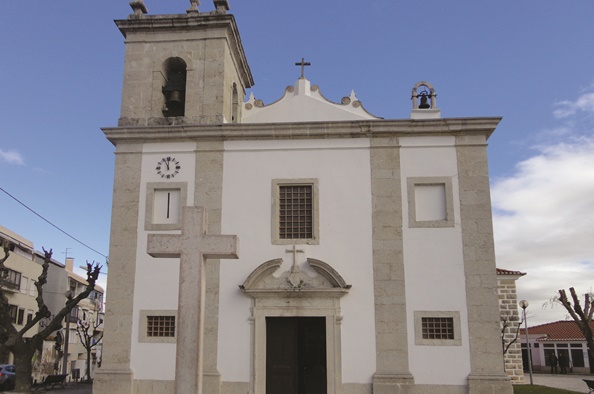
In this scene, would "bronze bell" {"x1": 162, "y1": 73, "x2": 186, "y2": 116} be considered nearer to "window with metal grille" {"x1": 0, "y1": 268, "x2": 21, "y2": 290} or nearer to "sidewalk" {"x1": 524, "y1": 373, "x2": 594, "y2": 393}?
"sidewalk" {"x1": 524, "y1": 373, "x2": 594, "y2": 393}

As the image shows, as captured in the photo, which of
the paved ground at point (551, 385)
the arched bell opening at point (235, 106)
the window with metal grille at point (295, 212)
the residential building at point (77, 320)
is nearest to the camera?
the window with metal grille at point (295, 212)

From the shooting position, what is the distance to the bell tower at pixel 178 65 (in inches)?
541

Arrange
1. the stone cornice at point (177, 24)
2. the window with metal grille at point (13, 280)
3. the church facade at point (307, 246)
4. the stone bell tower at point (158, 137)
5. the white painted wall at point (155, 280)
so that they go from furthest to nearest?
the window with metal grille at point (13, 280) → the stone cornice at point (177, 24) → the stone bell tower at point (158, 137) → the white painted wall at point (155, 280) → the church facade at point (307, 246)

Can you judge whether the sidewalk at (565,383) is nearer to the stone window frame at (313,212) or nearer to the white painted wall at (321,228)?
the white painted wall at (321,228)

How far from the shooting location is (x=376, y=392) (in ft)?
38.2

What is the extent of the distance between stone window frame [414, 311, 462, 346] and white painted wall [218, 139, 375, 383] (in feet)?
3.08

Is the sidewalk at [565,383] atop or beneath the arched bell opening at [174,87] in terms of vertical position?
beneath

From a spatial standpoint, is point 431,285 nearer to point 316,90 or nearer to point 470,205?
point 470,205

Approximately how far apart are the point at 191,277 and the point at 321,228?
208 inches

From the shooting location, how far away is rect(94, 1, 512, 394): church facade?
11.9 meters

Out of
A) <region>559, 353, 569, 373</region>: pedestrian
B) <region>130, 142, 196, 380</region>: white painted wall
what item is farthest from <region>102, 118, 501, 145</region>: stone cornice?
<region>559, 353, 569, 373</region>: pedestrian

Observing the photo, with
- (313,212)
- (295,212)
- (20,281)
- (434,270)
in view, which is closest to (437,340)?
(434,270)

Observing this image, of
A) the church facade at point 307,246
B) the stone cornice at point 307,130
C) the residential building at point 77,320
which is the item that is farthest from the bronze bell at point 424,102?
the residential building at point 77,320

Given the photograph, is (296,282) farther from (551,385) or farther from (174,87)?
(551,385)
